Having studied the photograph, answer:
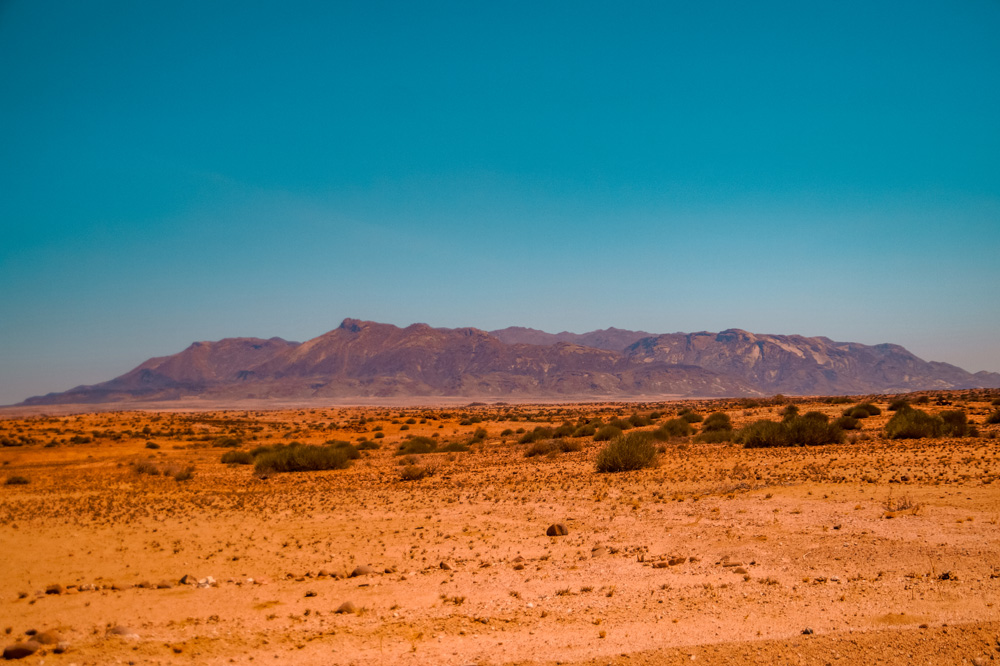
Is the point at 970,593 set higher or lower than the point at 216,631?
higher

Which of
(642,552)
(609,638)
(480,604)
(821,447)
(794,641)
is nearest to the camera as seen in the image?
(794,641)

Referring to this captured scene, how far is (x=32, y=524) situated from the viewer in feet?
56.5

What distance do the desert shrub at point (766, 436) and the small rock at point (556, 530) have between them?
15945mm

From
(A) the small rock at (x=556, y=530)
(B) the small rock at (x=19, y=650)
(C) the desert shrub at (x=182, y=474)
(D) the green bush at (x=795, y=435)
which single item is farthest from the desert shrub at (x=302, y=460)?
(B) the small rock at (x=19, y=650)

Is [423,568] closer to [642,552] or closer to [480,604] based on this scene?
[480,604]

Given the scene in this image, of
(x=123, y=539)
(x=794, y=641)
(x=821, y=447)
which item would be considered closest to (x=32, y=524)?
(x=123, y=539)

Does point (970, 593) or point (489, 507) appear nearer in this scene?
point (970, 593)

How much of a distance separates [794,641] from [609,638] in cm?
208

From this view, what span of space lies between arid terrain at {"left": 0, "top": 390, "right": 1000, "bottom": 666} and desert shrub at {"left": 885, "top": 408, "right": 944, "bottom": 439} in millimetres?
3831

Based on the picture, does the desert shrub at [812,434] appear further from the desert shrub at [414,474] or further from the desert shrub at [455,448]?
the desert shrub at [455,448]

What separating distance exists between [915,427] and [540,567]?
2236cm

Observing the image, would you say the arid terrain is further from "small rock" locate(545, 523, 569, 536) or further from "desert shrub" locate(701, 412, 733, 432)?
"desert shrub" locate(701, 412, 733, 432)

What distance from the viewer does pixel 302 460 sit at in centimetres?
3012

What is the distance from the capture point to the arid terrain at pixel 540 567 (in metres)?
7.98
